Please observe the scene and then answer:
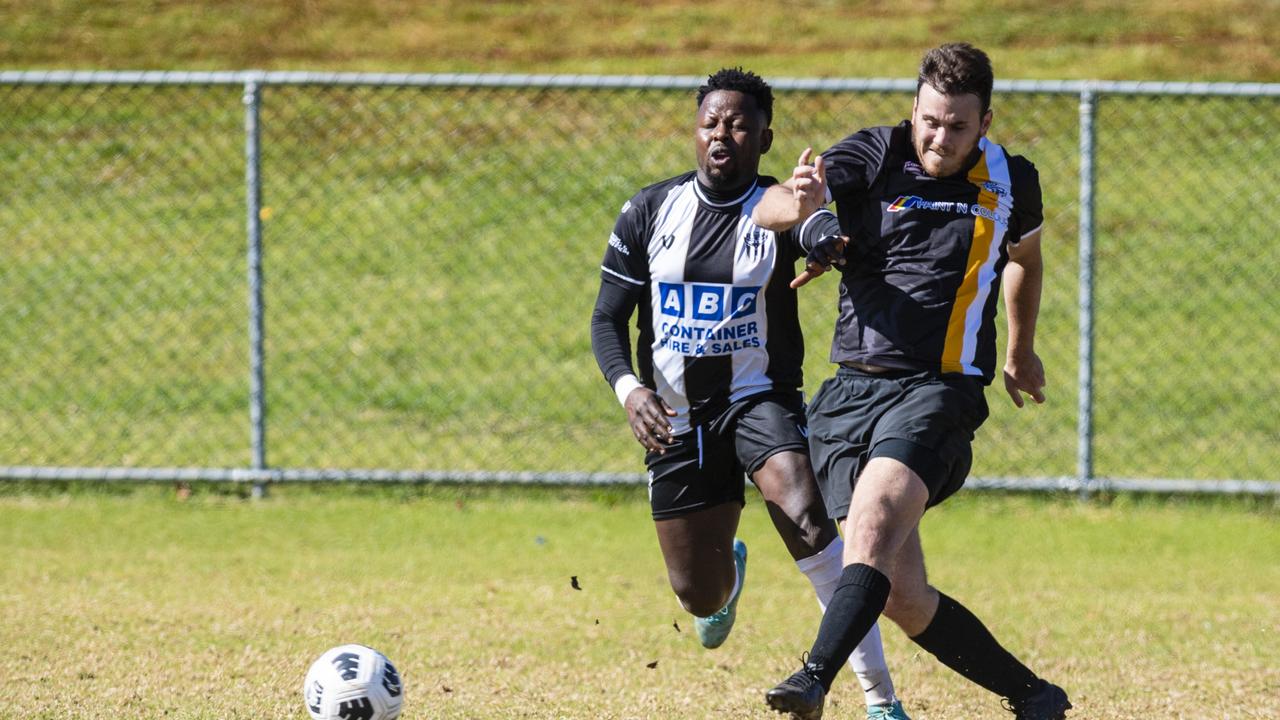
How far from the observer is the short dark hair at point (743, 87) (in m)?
5.00

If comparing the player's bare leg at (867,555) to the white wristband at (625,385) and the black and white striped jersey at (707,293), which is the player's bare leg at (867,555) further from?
the black and white striped jersey at (707,293)

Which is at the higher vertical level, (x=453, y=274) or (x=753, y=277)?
(x=753, y=277)

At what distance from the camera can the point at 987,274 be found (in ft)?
14.6

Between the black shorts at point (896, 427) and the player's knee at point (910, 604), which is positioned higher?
the black shorts at point (896, 427)

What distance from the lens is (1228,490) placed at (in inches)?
317

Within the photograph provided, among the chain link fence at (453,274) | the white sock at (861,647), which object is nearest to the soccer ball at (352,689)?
the white sock at (861,647)

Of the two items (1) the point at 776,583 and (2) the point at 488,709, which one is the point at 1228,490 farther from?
(2) the point at 488,709

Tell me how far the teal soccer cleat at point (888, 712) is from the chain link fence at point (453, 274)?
12.7 feet

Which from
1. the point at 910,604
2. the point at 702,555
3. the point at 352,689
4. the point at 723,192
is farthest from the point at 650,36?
the point at 352,689

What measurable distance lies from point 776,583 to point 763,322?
7.72ft

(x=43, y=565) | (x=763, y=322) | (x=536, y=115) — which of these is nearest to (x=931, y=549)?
(x=763, y=322)

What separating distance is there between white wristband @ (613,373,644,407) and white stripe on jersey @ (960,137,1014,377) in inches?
40.5

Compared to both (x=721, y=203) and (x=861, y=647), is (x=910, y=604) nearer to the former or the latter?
(x=861, y=647)

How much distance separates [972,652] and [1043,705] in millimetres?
270
